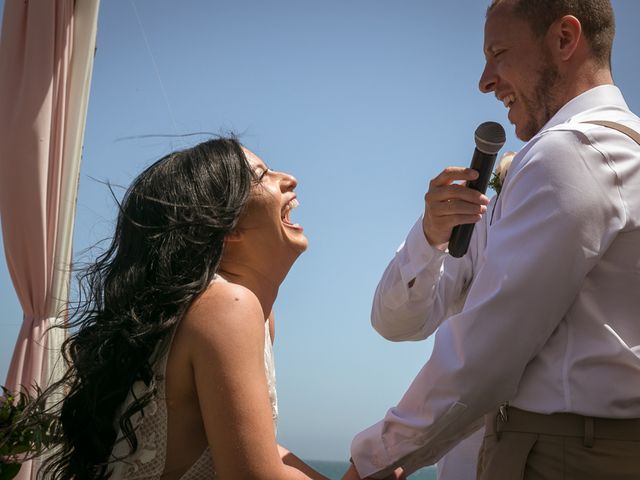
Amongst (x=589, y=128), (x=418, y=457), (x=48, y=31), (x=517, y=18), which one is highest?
A: (x=48, y=31)

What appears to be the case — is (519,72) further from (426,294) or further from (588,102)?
(426,294)

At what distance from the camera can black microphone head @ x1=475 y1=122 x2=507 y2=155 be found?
2070mm

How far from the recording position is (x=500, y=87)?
2.47 meters

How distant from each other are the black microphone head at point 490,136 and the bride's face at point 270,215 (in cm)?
70

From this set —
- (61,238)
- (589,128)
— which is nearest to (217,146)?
(589,128)

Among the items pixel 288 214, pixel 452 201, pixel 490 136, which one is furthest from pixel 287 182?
pixel 490 136

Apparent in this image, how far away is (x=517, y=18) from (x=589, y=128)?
0.66 meters

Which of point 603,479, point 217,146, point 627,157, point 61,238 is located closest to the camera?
point 603,479

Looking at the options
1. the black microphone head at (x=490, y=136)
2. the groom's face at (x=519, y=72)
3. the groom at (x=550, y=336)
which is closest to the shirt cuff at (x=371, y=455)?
the groom at (x=550, y=336)

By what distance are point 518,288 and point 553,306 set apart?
3.7 inches

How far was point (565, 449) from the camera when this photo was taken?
5.66 feet

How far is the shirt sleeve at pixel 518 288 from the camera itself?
5.95ft

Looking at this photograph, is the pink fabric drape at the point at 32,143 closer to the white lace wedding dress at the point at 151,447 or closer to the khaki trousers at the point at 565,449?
the white lace wedding dress at the point at 151,447

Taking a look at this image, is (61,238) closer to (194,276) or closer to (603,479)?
(194,276)
